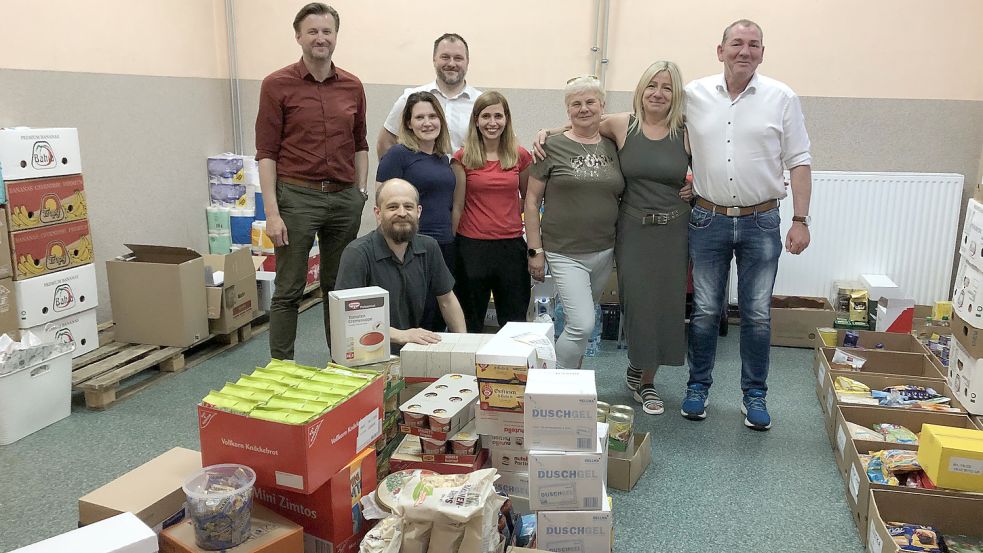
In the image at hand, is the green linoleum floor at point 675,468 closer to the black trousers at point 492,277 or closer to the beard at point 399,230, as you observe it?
the black trousers at point 492,277

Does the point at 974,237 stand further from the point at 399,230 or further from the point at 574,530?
the point at 399,230

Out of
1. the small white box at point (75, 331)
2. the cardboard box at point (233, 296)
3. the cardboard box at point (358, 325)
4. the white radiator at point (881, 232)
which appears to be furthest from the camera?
the white radiator at point (881, 232)

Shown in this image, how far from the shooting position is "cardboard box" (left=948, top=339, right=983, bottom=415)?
270 cm

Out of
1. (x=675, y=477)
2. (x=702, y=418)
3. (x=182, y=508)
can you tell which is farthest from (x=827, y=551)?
(x=182, y=508)

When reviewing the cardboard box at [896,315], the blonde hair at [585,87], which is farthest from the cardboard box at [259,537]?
the cardboard box at [896,315]

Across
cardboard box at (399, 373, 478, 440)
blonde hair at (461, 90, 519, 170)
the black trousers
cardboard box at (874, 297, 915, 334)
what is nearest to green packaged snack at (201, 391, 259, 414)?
cardboard box at (399, 373, 478, 440)

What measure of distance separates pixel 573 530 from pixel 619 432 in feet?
2.60

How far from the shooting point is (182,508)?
185cm

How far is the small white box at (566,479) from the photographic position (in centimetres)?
187

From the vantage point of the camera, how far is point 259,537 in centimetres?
166

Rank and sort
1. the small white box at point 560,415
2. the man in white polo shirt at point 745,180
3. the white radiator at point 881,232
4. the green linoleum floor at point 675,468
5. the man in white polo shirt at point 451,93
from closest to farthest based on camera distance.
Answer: the small white box at point 560,415 → the green linoleum floor at point 675,468 → the man in white polo shirt at point 745,180 → the man in white polo shirt at point 451,93 → the white radiator at point 881,232

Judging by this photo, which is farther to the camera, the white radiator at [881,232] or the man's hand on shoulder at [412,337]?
the white radiator at [881,232]

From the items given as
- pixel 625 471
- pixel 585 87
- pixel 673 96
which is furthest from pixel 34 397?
pixel 673 96

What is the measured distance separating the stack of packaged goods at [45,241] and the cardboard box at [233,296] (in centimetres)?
57
